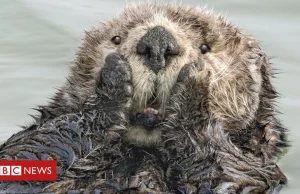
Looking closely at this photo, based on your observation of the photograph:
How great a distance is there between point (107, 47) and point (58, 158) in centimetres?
95

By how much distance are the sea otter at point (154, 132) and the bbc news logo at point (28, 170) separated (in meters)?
0.04

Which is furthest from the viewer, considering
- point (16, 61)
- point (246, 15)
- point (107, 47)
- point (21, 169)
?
point (246, 15)

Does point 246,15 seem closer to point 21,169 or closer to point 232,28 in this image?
point 232,28

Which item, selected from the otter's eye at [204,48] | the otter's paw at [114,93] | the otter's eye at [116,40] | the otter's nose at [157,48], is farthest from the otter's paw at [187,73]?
the otter's eye at [116,40]

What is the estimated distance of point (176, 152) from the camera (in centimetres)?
497

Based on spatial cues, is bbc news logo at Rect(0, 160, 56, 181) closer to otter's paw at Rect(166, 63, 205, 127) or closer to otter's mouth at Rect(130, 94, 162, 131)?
otter's mouth at Rect(130, 94, 162, 131)

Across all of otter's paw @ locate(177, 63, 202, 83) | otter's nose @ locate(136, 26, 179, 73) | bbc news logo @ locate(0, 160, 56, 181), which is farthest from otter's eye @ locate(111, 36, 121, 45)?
bbc news logo @ locate(0, 160, 56, 181)

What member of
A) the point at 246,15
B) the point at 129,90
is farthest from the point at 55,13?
the point at 129,90

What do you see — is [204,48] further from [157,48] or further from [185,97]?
[157,48]

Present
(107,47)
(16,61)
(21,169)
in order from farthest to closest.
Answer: (16,61), (107,47), (21,169)

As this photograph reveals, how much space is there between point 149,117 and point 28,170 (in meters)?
0.77

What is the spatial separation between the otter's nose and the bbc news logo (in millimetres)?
804

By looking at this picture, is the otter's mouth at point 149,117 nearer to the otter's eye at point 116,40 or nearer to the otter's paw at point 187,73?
the otter's paw at point 187,73

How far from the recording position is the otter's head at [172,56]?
4910 millimetres
